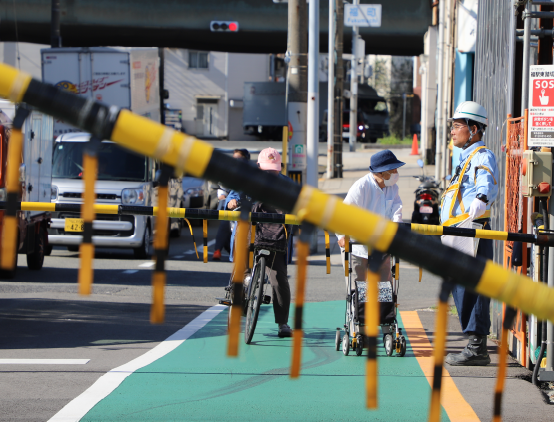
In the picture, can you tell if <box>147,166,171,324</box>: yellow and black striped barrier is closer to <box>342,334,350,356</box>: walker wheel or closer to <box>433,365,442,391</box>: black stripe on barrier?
<box>433,365,442,391</box>: black stripe on barrier

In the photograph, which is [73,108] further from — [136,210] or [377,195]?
[377,195]

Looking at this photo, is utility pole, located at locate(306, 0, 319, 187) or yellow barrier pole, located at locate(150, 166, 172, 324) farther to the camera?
utility pole, located at locate(306, 0, 319, 187)

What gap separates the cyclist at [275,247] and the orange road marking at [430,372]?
131cm

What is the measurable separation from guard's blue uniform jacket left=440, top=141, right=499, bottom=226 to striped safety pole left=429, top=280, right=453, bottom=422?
12.3 ft

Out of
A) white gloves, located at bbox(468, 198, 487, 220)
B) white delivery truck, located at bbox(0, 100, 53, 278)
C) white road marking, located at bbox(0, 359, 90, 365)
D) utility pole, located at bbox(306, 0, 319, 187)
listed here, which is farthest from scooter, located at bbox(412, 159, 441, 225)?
white road marking, located at bbox(0, 359, 90, 365)

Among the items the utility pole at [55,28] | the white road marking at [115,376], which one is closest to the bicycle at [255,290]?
the white road marking at [115,376]

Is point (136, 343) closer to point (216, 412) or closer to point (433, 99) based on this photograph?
point (216, 412)

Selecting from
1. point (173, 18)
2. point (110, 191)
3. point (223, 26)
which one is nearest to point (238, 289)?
point (110, 191)

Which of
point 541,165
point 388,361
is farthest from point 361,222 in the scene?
point 388,361

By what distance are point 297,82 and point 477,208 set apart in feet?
29.8

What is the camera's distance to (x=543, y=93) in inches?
223

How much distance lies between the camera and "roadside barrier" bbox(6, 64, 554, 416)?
2.14 metres

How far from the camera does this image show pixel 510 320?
242 cm

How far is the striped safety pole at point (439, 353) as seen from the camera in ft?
7.51
